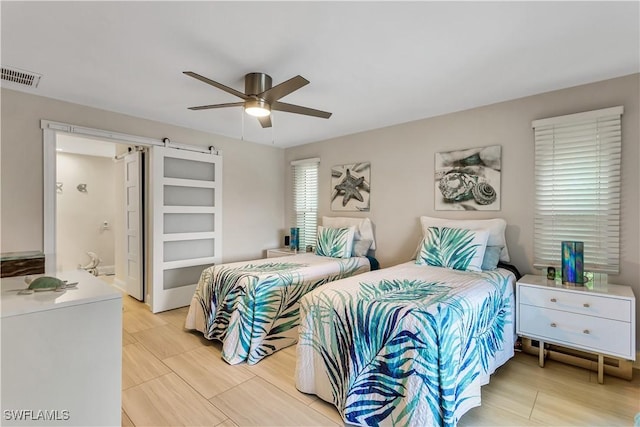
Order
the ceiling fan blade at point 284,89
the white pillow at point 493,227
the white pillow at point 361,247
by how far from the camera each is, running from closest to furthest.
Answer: the ceiling fan blade at point 284,89 < the white pillow at point 493,227 < the white pillow at point 361,247

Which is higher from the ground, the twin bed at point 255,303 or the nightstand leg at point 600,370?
the twin bed at point 255,303

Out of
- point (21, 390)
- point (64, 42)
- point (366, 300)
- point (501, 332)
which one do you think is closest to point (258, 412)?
point (366, 300)

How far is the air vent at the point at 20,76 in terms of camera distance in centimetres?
233

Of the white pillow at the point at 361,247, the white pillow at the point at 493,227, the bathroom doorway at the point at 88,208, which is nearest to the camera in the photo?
the white pillow at the point at 493,227

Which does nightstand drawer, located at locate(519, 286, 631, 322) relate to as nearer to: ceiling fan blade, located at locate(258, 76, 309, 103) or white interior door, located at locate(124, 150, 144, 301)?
ceiling fan blade, located at locate(258, 76, 309, 103)

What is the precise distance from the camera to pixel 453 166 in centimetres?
324

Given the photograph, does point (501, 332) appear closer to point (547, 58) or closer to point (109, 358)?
point (547, 58)

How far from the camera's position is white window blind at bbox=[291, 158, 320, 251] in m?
4.67

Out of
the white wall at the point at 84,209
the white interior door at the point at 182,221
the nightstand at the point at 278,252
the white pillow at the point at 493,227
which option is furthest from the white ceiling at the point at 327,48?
the white wall at the point at 84,209

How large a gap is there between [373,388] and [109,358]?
1.37m

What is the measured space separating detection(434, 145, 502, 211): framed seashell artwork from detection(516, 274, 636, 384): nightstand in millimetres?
928

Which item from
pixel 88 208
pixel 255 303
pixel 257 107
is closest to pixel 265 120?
pixel 257 107

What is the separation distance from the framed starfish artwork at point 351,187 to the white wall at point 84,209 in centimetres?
394

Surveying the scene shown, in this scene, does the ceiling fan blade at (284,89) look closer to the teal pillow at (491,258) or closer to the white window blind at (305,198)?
the teal pillow at (491,258)
